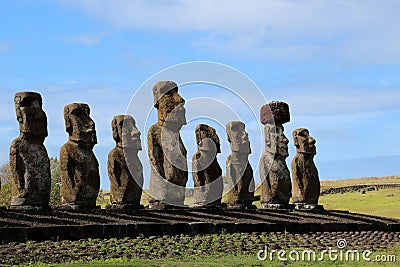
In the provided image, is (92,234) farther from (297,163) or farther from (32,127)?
(297,163)

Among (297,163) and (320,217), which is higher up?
(297,163)

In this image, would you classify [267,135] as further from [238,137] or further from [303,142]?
[303,142]

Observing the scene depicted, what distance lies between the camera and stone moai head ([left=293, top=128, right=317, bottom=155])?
25.9 m

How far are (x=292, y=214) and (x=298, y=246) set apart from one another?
297 inches

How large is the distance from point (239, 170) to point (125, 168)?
4985 millimetres

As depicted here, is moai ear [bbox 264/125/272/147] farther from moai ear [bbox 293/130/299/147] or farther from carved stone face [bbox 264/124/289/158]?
moai ear [bbox 293/130/299/147]

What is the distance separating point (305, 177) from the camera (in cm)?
2569

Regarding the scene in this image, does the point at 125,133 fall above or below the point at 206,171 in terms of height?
above

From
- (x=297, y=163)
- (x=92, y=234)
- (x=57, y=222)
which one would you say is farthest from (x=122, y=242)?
(x=297, y=163)

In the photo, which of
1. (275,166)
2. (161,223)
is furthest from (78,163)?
(275,166)

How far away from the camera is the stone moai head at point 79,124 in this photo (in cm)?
1911

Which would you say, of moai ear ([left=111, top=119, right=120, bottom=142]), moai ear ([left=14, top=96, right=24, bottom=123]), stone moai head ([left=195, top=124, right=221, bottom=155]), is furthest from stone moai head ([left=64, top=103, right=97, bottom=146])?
stone moai head ([left=195, top=124, right=221, bottom=155])

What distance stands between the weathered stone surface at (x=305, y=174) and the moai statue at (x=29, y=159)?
10310mm

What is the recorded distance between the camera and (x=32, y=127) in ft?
57.8
